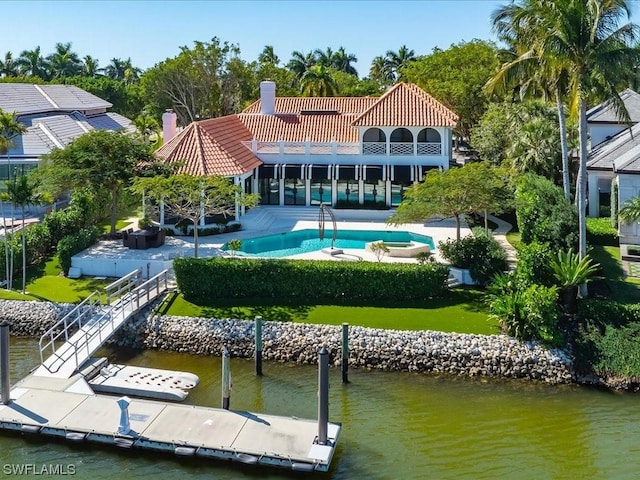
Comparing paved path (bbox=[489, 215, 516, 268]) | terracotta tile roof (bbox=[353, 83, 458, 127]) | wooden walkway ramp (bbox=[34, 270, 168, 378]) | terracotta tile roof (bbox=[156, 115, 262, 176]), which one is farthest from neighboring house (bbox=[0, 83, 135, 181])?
paved path (bbox=[489, 215, 516, 268])

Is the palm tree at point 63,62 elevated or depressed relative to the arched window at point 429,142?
A: elevated

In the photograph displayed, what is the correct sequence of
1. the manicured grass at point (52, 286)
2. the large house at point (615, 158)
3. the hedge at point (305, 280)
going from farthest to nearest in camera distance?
the large house at point (615, 158), the manicured grass at point (52, 286), the hedge at point (305, 280)

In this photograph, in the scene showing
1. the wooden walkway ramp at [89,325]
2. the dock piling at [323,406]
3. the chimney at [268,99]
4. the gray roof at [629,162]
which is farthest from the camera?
the chimney at [268,99]

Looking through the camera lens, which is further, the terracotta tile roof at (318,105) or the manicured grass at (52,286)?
the terracotta tile roof at (318,105)

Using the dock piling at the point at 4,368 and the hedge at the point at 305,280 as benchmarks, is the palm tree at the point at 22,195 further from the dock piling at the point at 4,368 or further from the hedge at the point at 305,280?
the dock piling at the point at 4,368

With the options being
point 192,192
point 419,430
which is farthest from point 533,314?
point 192,192

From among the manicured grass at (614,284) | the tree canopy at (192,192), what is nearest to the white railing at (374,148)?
the tree canopy at (192,192)

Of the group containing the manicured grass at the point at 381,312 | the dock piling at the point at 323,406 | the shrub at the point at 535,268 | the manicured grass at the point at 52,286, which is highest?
the shrub at the point at 535,268

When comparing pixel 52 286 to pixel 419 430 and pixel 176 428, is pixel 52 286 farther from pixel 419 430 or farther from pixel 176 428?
pixel 419 430
